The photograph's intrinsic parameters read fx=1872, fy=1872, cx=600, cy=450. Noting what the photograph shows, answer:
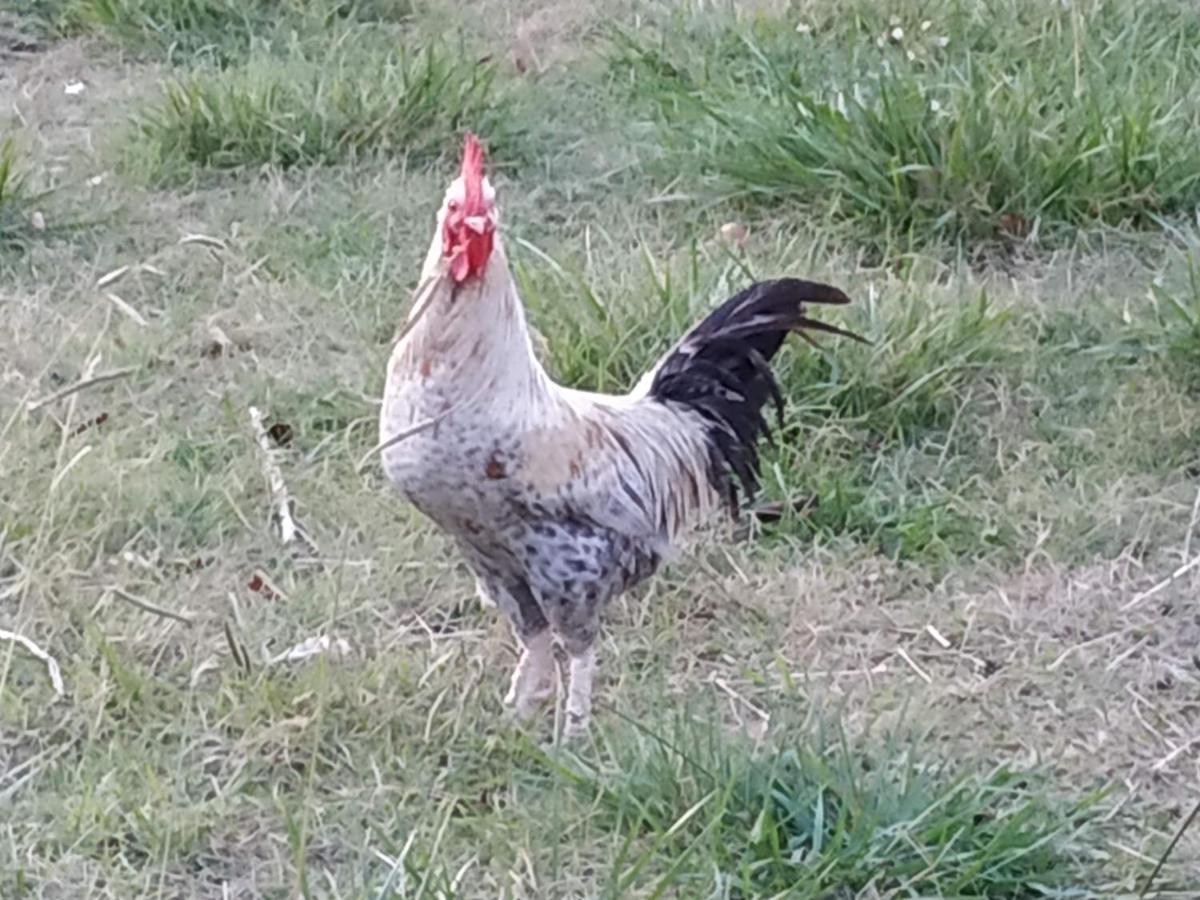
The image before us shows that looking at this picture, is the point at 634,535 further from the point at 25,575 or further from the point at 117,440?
the point at 117,440

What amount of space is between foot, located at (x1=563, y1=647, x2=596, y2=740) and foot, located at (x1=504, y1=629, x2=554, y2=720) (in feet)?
0.25

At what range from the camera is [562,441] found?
2.48 metres

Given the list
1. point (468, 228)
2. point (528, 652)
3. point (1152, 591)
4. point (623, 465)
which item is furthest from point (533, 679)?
point (1152, 591)

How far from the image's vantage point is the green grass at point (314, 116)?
4336 mm

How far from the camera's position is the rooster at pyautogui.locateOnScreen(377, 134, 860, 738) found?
2346mm

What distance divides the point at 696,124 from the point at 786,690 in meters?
1.98

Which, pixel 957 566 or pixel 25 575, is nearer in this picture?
pixel 25 575

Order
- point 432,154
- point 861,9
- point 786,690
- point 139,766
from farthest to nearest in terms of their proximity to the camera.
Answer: point 861,9 < point 432,154 < point 786,690 < point 139,766

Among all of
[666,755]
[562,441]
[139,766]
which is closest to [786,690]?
[666,755]

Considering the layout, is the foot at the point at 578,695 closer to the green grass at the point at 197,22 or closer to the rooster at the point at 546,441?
the rooster at the point at 546,441

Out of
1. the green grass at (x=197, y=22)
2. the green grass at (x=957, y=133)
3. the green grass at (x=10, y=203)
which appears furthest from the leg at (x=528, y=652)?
the green grass at (x=197, y=22)

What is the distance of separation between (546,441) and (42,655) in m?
0.83

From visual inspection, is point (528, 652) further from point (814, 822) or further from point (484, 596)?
point (814, 822)

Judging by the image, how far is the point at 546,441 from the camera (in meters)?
2.44
